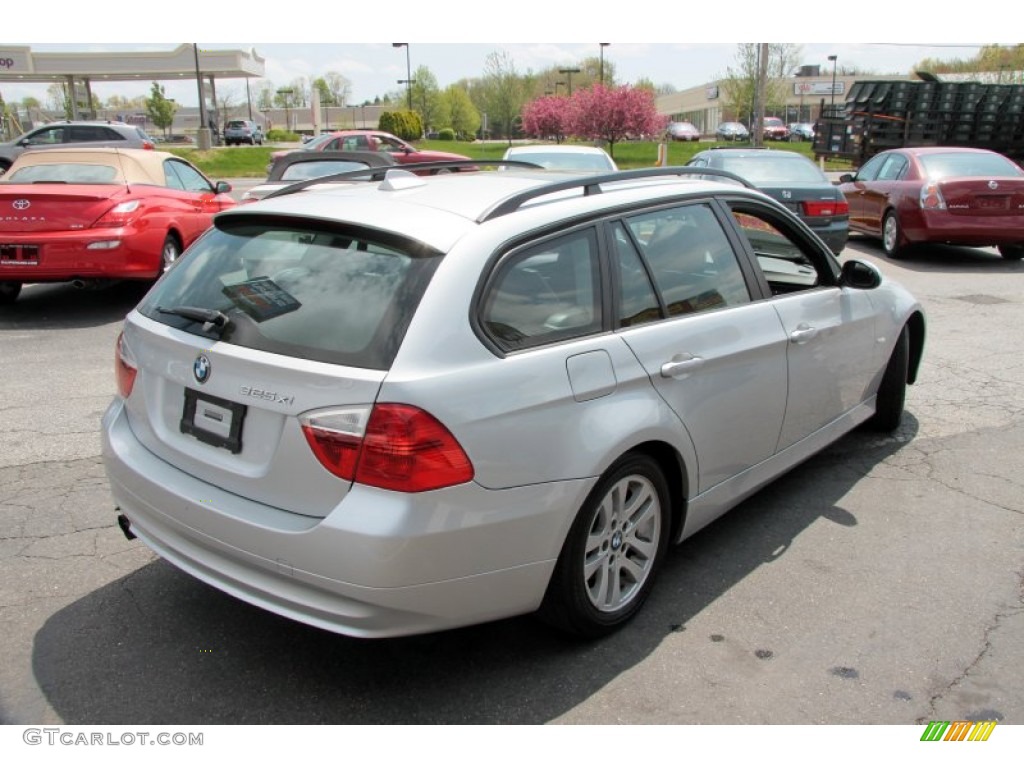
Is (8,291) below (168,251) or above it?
below

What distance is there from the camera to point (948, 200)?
11414mm

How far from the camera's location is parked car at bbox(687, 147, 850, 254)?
11.0 metres

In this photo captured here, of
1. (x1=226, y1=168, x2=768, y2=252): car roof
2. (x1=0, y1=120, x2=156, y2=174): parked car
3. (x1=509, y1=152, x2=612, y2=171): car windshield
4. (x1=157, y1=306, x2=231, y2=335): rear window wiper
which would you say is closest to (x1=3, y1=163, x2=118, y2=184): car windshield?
(x1=509, y1=152, x2=612, y2=171): car windshield

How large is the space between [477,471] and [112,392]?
4366 mm

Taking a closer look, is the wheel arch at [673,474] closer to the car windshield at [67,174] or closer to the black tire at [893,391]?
the black tire at [893,391]

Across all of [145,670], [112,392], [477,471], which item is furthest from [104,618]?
[112,392]

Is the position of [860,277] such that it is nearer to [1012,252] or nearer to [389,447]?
[389,447]

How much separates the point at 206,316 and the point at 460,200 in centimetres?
96

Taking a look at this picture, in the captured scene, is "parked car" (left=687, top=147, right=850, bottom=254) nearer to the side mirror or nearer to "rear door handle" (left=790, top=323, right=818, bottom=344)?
the side mirror

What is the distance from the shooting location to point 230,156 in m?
41.1

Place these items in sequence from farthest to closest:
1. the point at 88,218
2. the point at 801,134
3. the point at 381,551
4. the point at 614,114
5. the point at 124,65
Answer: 1. the point at 124,65
2. the point at 801,134
3. the point at 614,114
4. the point at 88,218
5. the point at 381,551

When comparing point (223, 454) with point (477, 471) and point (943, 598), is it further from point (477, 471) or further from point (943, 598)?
point (943, 598)

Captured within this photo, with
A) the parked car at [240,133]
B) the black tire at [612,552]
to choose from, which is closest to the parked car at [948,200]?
the black tire at [612,552]

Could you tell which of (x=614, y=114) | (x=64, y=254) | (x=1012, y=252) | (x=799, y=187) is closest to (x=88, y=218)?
(x=64, y=254)
